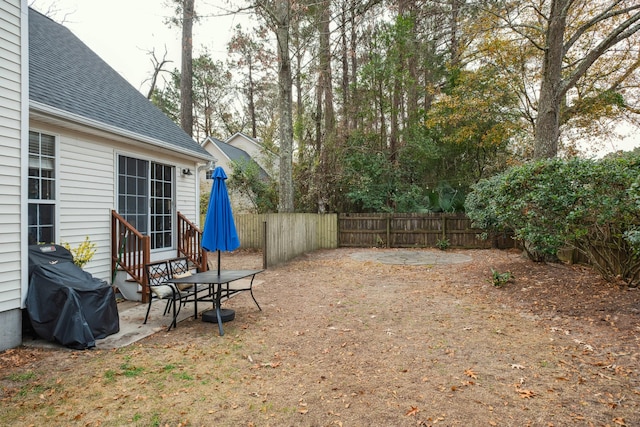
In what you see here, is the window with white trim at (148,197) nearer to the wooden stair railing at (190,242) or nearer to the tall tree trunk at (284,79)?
the wooden stair railing at (190,242)

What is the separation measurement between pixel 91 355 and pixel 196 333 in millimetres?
1154

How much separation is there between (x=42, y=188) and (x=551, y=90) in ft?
33.9

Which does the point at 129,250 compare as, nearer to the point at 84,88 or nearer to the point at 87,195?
the point at 87,195

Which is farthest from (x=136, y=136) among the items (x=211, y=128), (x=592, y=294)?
(x=211, y=128)

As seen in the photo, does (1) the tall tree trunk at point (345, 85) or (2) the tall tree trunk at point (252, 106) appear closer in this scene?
(1) the tall tree trunk at point (345, 85)

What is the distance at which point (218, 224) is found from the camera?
5.23 m

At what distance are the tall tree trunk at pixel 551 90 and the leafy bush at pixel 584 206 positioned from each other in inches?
112

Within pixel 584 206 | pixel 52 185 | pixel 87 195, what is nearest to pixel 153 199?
pixel 87 195

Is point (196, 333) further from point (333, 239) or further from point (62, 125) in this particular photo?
point (333, 239)

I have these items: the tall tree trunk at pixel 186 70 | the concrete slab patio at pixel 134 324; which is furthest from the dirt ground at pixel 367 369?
the tall tree trunk at pixel 186 70

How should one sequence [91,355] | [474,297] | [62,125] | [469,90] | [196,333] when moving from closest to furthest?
1. [91,355]
2. [196,333]
3. [62,125]
4. [474,297]
5. [469,90]

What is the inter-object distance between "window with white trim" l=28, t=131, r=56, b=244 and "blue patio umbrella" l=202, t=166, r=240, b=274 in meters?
2.41

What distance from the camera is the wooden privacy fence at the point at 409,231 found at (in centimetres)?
1403

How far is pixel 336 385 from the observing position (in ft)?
10.8
